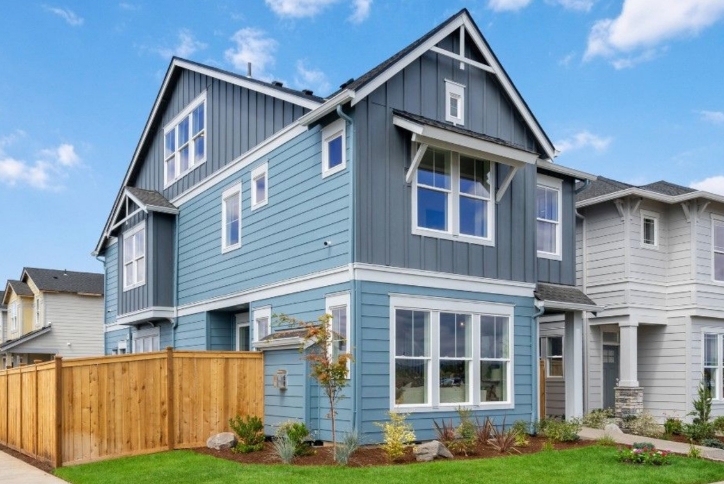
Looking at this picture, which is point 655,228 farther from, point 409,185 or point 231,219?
point 231,219

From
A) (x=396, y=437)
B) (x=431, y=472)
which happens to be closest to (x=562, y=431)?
(x=396, y=437)

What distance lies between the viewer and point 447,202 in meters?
14.6

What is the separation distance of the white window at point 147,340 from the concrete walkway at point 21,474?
7524 mm

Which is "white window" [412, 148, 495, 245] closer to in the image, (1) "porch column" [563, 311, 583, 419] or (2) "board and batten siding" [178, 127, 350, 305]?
(2) "board and batten siding" [178, 127, 350, 305]

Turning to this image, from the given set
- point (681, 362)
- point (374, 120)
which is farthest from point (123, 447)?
point (681, 362)

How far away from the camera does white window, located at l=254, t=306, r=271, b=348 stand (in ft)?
52.3

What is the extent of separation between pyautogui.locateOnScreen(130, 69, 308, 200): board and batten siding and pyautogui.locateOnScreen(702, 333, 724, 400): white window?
13118mm

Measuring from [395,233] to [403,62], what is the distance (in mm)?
3251

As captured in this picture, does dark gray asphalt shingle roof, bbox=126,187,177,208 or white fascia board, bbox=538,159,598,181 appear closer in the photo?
white fascia board, bbox=538,159,598,181

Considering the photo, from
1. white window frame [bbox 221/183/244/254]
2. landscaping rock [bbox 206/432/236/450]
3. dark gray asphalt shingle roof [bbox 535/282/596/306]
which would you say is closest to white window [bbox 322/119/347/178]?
white window frame [bbox 221/183/244/254]

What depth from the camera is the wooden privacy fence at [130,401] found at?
517 inches

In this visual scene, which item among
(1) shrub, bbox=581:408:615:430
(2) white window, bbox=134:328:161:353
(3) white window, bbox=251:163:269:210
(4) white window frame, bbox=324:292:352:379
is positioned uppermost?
(3) white window, bbox=251:163:269:210

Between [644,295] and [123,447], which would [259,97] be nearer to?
[123,447]

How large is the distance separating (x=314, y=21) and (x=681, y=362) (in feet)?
42.8
